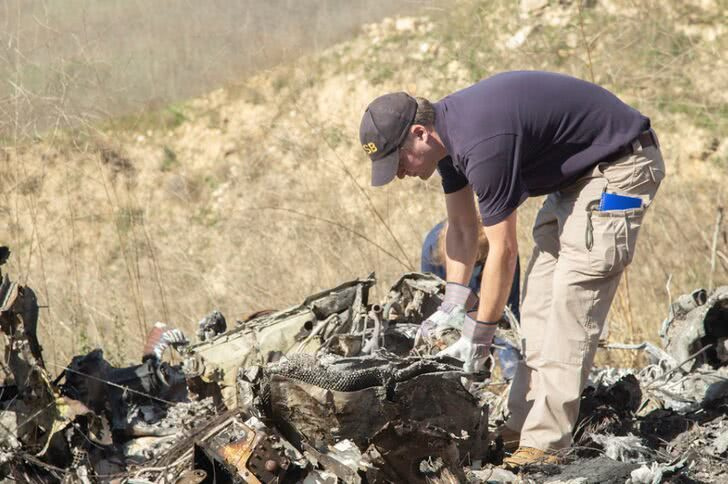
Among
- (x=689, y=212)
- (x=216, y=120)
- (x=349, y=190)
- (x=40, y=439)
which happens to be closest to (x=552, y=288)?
(x=40, y=439)

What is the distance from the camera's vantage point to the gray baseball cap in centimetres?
355

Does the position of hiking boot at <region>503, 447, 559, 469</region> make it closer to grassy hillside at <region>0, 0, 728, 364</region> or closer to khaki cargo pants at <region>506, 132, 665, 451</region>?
khaki cargo pants at <region>506, 132, 665, 451</region>

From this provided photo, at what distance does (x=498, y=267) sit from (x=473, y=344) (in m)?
0.39

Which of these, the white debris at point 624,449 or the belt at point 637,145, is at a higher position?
the belt at point 637,145

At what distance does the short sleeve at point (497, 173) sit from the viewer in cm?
341

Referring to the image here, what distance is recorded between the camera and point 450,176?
404cm

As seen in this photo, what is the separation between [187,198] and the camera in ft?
45.7

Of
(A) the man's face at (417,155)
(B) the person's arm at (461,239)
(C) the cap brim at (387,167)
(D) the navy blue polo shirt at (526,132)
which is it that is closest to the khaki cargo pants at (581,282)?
(D) the navy blue polo shirt at (526,132)

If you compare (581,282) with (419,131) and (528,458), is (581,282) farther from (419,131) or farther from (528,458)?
(419,131)

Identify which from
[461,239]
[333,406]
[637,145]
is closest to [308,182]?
[461,239]

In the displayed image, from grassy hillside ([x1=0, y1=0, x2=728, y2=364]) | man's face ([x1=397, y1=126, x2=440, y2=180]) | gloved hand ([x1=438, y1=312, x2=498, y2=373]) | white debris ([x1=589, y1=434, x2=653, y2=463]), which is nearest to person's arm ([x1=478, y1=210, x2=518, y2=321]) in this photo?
gloved hand ([x1=438, y1=312, x2=498, y2=373])

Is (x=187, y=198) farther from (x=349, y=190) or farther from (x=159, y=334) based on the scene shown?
(x=159, y=334)

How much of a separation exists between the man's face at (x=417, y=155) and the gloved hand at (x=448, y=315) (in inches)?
29.4

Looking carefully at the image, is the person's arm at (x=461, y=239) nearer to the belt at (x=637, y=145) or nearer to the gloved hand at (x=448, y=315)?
the gloved hand at (x=448, y=315)
